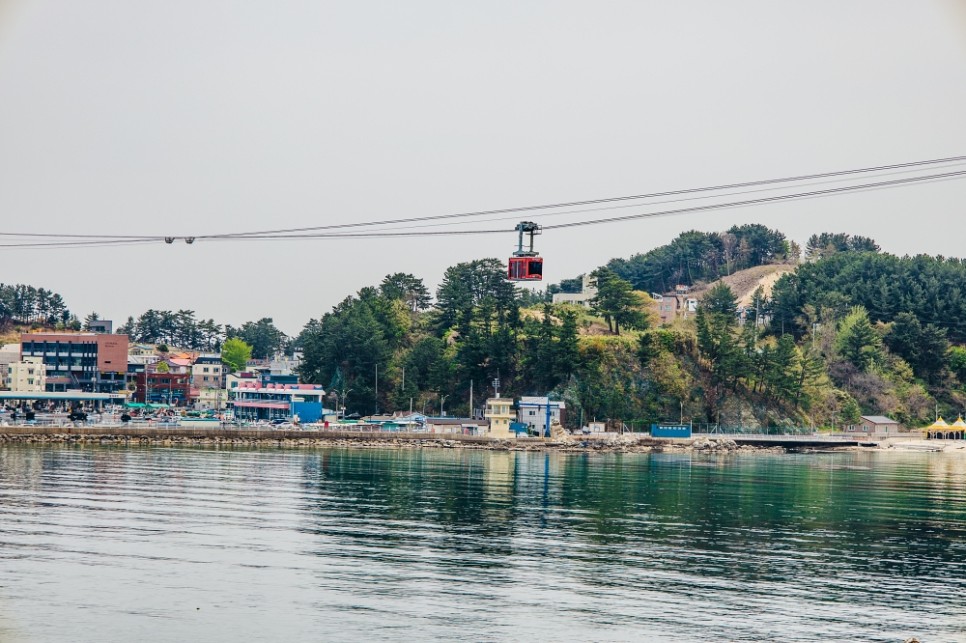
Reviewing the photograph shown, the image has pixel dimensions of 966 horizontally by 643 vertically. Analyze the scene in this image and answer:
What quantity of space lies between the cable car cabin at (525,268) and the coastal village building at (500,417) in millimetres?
91396

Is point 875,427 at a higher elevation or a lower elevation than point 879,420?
lower

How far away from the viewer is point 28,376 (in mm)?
179750

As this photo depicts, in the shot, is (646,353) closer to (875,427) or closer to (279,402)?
(875,427)

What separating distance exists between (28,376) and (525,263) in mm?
158030

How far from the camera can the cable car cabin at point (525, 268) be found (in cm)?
4197

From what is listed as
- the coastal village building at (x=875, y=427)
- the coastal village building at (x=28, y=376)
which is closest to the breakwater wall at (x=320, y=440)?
the coastal village building at (x=875, y=427)

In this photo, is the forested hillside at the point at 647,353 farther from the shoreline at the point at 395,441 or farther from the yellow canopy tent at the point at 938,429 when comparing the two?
the shoreline at the point at 395,441

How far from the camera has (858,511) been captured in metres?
65.6

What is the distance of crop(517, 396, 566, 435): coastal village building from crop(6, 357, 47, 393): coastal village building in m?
87.2

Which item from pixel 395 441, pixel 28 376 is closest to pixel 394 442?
pixel 395 441

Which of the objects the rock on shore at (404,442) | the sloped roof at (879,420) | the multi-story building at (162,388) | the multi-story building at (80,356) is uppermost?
the multi-story building at (80,356)

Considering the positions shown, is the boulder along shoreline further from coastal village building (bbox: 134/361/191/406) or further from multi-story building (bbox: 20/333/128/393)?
multi-story building (bbox: 20/333/128/393)

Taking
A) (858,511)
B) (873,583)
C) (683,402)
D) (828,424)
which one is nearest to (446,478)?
(858,511)

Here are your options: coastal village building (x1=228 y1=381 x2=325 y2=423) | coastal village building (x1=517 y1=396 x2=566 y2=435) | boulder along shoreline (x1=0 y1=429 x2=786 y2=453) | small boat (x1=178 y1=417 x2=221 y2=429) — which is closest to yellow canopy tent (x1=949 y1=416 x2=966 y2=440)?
boulder along shoreline (x1=0 y1=429 x2=786 y2=453)
